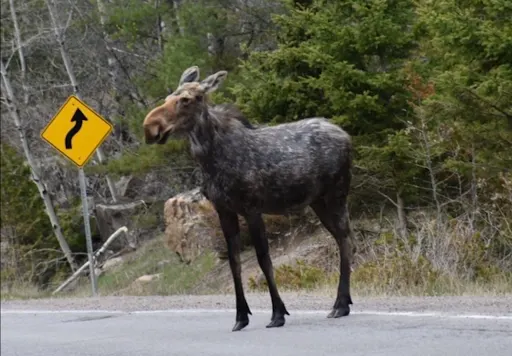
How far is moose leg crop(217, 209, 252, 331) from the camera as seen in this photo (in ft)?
32.5

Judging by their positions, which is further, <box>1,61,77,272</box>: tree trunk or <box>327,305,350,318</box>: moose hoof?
<box>1,61,77,272</box>: tree trunk

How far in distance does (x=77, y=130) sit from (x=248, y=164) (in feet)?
34.0

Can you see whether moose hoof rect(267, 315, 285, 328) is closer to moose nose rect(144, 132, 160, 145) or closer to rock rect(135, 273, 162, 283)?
moose nose rect(144, 132, 160, 145)

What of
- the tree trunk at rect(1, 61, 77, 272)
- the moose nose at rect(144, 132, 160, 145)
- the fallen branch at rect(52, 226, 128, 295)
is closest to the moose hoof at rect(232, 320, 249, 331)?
the moose nose at rect(144, 132, 160, 145)

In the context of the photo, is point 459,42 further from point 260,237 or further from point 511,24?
point 260,237

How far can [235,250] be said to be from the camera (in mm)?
9992

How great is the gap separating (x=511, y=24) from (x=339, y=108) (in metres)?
4.97

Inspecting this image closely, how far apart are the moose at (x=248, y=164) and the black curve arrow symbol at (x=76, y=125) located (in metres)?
A: 9.65

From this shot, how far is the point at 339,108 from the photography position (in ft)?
62.7

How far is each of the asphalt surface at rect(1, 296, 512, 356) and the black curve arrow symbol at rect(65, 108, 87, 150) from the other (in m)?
7.05

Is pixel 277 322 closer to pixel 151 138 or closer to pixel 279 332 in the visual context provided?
pixel 279 332

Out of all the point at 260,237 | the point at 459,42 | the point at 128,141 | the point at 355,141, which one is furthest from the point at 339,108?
the point at 128,141

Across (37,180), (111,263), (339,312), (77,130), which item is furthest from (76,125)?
(37,180)

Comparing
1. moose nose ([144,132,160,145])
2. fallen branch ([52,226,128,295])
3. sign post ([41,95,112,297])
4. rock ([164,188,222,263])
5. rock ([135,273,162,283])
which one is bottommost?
fallen branch ([52,226,128,295])
